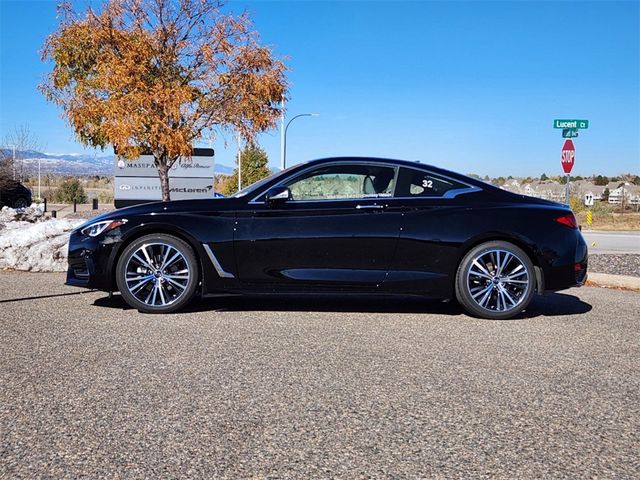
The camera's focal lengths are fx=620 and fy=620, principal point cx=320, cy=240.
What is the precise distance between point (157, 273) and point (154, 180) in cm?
1788

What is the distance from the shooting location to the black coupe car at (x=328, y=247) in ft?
18.4

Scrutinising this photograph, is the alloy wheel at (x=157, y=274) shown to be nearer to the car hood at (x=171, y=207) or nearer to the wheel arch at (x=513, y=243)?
the car hood at (x=171, y=207)

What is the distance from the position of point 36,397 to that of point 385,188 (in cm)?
358

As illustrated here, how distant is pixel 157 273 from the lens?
5.63m

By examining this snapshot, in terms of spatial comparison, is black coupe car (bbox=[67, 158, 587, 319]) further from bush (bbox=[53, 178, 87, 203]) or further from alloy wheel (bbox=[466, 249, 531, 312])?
bush (bbox=[53, 178, 87, 203])

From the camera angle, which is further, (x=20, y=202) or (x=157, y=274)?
(x=20, y=202)

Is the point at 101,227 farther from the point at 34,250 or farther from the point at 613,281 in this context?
the point at 613,281

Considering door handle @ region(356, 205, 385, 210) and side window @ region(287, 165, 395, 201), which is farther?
side window @ region(287, 165, 395, 201)

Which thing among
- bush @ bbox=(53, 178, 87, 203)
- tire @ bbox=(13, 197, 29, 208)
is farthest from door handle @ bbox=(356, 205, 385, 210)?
bush @ bbox=(53, 178, 87, 203)

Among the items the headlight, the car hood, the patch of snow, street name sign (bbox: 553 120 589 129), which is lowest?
the patch of snow

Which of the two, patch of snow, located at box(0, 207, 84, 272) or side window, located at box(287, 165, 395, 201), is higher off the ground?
side window, located at box(287, 165, 395, 201)

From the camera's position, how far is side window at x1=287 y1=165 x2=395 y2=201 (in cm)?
581

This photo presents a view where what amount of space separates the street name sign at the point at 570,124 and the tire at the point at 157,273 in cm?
1056

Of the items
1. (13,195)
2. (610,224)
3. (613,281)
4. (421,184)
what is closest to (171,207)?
(421,184)
